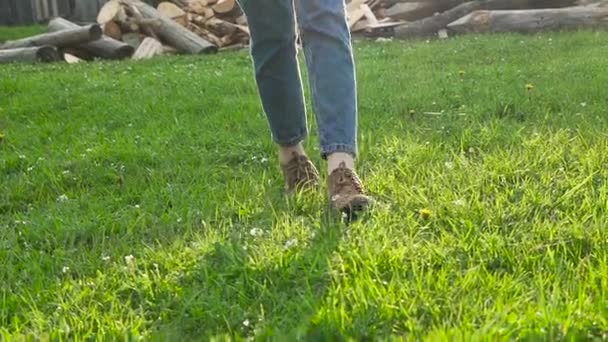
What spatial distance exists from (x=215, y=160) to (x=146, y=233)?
1151 mm

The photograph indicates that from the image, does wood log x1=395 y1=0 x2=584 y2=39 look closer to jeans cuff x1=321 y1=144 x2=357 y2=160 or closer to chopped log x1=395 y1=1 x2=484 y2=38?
chopped log x1=395 y1=1 x2=484 y2=38

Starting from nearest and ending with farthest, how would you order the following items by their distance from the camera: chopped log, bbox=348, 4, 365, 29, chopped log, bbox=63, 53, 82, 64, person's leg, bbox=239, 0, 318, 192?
person's leg, bbox=239, 0, 318, 192, chopped log, bbox=63, 53, 82, 64, chopped log, bbox=348, 4, 365, 29

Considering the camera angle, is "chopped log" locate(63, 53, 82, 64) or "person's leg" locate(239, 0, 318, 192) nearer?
"person's leg" locate(239, 0, 318, 192)

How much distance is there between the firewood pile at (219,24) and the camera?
10070mm

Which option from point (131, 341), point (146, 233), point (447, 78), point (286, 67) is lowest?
point (447, 78)

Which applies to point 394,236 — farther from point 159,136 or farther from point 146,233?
point 159,136

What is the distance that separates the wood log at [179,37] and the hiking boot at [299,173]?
8206 mm

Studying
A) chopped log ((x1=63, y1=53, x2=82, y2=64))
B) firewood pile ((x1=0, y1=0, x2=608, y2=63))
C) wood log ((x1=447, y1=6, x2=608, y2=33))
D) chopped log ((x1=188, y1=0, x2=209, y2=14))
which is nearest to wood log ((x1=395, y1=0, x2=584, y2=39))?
firewood pile ((x1=0, y1=0, x2=608, y2=63))

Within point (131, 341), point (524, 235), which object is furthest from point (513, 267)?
point (131, 341)

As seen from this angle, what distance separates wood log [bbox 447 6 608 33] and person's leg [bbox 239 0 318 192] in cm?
741

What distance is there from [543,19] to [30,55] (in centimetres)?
640

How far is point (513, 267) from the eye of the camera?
81.7 inches

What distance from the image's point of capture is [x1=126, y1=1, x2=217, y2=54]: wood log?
438 inches

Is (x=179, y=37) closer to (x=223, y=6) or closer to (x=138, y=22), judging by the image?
(x=138, y=22)
